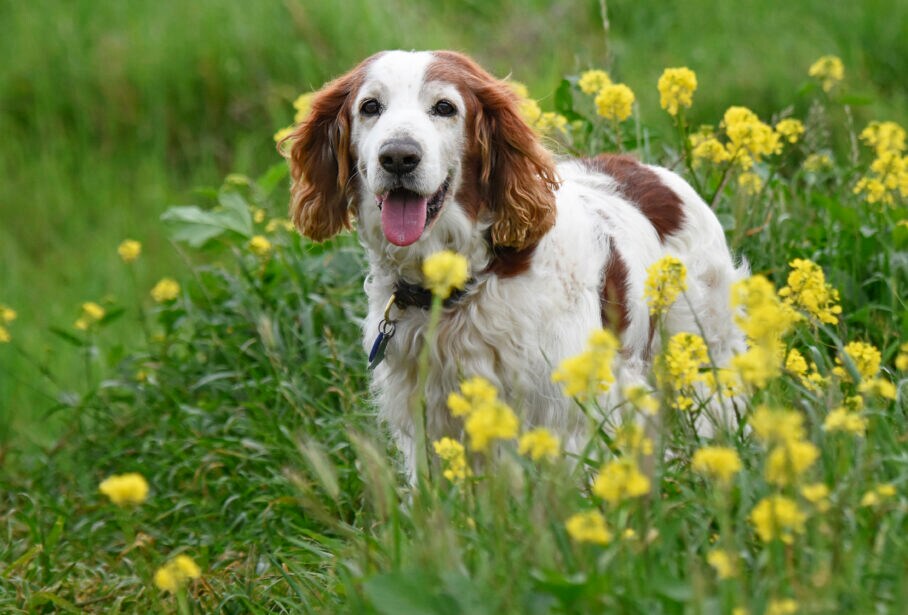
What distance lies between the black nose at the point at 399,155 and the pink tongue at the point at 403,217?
0.43 ft

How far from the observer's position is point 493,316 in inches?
135

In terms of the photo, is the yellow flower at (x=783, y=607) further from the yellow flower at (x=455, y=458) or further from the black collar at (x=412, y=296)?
the black collar at (x=412, y=296)

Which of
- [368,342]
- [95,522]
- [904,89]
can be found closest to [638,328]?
[368,342]

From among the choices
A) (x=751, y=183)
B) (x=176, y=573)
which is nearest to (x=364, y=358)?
(x=751, y=183)

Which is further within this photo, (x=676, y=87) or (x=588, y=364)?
(x=676, y=87)

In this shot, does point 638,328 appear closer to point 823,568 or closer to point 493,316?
point 493,316

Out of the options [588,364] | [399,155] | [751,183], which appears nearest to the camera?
[588,364]

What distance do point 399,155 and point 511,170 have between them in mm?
438

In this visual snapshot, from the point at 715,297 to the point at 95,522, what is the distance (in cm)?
218

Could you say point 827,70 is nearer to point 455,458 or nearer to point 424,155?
point 424,155

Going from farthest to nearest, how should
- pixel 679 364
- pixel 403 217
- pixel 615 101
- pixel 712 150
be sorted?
pixel 615 101 → pixel 712 150 → pixel 403 217 → pixel 679 364

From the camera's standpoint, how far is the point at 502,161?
361 cm

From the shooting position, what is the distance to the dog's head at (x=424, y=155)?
3.32 meters

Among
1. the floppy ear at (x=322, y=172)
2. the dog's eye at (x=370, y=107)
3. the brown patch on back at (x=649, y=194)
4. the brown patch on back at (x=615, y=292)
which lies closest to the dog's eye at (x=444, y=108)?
the dog's eye at (x=370, y=107)
